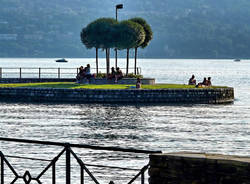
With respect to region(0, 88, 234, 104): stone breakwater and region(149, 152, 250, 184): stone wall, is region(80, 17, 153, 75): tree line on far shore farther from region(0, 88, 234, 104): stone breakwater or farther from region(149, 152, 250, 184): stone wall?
region(149, 152, 250, 184): stone wall

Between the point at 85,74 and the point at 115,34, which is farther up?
the point at 115,34

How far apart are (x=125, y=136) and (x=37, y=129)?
17.6 ft

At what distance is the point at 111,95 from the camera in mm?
57031

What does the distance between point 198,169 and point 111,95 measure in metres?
45.9

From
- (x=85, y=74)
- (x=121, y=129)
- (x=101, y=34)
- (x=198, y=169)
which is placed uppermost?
(x=101, y=34)

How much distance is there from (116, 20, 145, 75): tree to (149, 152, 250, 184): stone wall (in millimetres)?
55444

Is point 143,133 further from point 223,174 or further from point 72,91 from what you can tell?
point 223,174

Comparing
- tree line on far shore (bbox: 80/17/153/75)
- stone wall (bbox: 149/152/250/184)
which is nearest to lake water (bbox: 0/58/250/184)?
stone wall (bbox: 149/152/250/184)

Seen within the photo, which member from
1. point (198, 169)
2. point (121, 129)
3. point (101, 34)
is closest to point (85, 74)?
point (101, 34)

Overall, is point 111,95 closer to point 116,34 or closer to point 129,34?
point 129,34

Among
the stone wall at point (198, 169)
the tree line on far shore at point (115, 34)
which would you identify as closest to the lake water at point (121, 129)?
the stone wall at point (198, 169)

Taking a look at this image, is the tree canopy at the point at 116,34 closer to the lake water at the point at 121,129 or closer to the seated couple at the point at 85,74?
the seated couple at the point at 85,74

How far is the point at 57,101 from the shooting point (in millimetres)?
57875

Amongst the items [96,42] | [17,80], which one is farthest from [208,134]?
[17,80]
